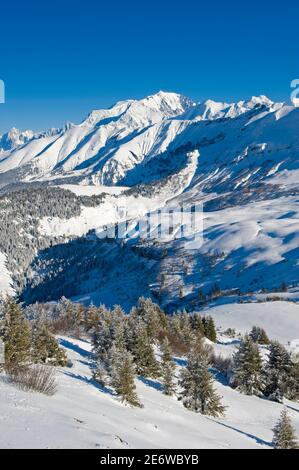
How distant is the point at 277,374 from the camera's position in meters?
42.7

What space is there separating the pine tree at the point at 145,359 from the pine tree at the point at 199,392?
443 centimetres

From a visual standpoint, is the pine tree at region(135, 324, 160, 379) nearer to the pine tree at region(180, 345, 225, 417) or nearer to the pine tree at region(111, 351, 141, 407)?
the pine tree at region(180, 345, 225, 417)

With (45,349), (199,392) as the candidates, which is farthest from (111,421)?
(199,392)

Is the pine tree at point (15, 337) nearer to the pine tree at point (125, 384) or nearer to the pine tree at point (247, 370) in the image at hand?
the pine tree at point (125, 384)

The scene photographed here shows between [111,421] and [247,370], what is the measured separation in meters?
24.5

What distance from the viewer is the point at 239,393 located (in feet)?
135

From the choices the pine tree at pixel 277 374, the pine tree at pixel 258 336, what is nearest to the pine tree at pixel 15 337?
the pine tree at pixel 277 374

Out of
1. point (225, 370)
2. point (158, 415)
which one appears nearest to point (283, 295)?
point (225, 370)

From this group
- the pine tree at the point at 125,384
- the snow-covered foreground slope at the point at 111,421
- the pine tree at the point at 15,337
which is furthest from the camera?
the pine tree at the point at 125,384

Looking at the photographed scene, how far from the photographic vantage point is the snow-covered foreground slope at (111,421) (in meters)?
15.5

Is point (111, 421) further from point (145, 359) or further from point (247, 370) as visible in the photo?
point (247, 370)

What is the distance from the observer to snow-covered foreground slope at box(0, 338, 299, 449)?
50.9 ft

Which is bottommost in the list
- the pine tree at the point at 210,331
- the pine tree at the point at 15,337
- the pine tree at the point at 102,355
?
the pine tree at the point at 210,331

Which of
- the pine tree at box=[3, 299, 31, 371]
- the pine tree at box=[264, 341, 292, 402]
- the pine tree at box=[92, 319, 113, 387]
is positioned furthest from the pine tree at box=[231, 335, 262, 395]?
the pine tree at box=[3, 299, 31, 371]
